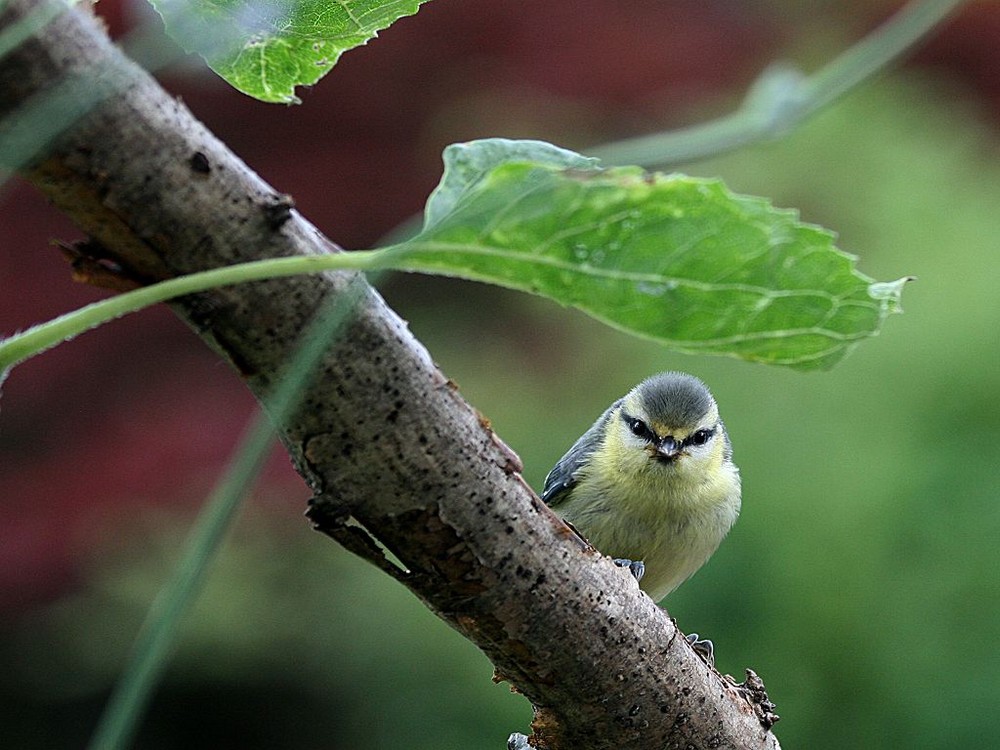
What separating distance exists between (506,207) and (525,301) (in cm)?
302

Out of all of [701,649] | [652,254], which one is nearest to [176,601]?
[652,254]

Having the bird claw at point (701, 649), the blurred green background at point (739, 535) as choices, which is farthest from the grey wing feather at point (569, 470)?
the blurred green background at point (739, 535)

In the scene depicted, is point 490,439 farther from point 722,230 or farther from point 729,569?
point 729,569

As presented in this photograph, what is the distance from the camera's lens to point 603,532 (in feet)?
5.77

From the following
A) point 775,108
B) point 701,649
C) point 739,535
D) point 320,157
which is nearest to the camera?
point 775,108

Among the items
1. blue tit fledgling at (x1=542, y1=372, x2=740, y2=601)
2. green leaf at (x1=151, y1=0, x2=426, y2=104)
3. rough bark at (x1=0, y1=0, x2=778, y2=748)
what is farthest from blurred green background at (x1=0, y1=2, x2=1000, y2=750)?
green leaf at (x1=151, y1=0, x2=426, y2=104)

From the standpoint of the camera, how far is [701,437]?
75.6 inches

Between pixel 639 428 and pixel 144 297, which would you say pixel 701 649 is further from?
pixel 639 428

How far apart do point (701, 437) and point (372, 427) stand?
137cm

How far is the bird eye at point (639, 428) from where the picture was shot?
189cm

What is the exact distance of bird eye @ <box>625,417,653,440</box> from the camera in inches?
74.3

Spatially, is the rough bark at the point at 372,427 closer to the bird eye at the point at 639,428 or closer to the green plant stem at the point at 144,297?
the green plant stem at the point at 144,297

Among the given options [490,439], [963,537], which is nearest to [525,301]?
[963,537]

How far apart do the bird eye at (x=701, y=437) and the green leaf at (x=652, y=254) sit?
4.45 ft
